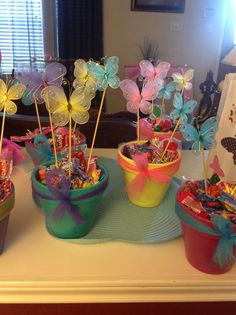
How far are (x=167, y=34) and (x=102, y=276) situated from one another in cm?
334

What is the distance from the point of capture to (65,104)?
593mm

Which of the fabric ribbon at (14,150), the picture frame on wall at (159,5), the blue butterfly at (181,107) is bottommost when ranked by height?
the fabric ribbon at (14,150)

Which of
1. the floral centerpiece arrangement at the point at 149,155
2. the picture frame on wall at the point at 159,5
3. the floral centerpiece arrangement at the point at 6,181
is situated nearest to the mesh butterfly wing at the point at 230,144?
the floral centerpiece arrangement at the point at 149,155

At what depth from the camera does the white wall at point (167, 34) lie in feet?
11.0

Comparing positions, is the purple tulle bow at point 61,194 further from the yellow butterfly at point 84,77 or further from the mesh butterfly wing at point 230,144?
the mesh butterfly wing at point 230,144

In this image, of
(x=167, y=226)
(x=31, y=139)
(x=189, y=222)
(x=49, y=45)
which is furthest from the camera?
(x=49, y=45)

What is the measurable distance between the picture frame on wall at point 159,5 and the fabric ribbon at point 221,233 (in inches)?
Answer: 127

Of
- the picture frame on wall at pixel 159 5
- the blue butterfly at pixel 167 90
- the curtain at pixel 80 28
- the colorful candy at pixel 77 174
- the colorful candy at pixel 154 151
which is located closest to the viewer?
the colorful candy at pixel 77 174

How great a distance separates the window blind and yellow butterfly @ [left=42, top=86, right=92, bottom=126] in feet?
9.09

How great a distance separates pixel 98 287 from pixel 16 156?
52 centimetres

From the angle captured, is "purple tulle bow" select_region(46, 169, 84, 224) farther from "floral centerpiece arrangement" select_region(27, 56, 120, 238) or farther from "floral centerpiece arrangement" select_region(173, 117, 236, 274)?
"floral centerpiece arrangement" select_region(173, 117, 236, 274)

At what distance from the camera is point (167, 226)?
2.24ft

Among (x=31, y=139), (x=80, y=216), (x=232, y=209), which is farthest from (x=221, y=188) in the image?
(x=31, y=139)

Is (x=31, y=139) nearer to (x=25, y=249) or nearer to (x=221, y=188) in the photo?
(x=25, y=249)
